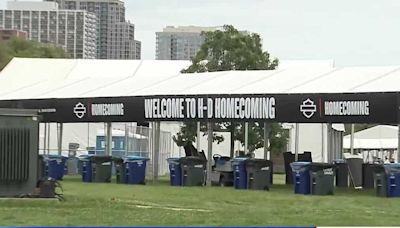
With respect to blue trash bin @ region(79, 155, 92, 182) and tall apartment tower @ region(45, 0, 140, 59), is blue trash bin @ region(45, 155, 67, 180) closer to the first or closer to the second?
blue trash bin @ region(79, 155, 92, 182)

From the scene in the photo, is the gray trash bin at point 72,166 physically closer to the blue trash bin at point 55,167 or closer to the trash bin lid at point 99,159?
the blue trash bin at point 55,167

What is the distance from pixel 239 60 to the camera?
131ft

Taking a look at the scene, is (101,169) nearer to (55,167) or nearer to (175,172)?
(55,167)

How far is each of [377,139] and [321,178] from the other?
149 ft

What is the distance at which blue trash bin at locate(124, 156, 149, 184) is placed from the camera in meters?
27.8

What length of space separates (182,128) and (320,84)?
1664 cm

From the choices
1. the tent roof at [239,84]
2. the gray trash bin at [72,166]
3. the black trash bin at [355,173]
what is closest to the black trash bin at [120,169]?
the tent roof at [239,84]

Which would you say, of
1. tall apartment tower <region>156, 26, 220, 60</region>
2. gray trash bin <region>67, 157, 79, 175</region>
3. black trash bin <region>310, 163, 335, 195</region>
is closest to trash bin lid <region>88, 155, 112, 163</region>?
gray trash bin <region>67, 157, 79, 175</region>

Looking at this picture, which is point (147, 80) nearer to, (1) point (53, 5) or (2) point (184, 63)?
(2) point (184, 63)

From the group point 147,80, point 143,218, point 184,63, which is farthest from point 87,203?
point 184,63

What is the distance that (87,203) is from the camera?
17.3 metres

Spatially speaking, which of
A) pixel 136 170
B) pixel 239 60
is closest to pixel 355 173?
pixel 136 170

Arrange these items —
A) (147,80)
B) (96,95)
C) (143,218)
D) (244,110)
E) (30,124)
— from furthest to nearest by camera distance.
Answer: (147,80) < (96,95) < (244,110) < (30,124) < (143,218)

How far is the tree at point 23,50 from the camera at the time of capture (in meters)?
79.2
